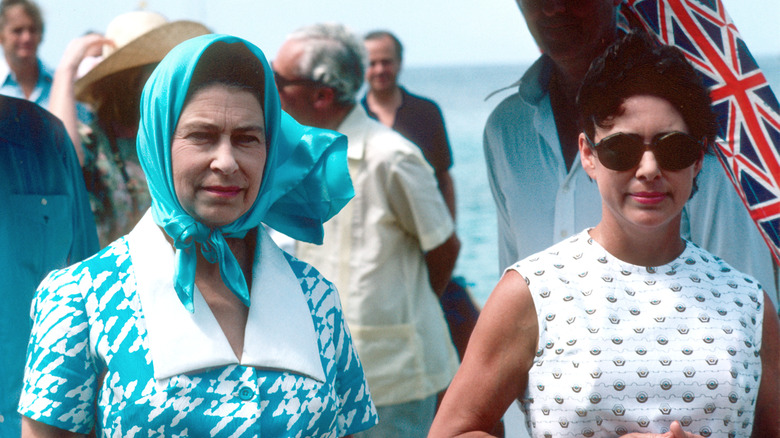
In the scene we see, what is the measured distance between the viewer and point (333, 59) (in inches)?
133

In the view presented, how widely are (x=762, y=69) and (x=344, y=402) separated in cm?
146

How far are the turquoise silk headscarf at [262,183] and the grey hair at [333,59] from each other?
4.43 ft

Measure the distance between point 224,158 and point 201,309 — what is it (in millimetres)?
307

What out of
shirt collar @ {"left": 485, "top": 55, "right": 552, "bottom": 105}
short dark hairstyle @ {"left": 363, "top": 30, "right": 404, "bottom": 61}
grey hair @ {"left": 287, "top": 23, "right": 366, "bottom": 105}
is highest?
short dark hairstyle @ {"left": 363, "top": 30, "right": 404, "bottom": 61}

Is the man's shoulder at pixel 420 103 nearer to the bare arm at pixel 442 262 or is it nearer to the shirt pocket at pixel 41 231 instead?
the bare arm at pixel 442 262

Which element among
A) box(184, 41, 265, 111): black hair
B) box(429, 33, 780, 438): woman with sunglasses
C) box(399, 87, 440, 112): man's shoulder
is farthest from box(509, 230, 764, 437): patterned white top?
box(399, 87, 440, 112): man's shoulder

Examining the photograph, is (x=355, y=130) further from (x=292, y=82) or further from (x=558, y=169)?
(x=558, y=169)

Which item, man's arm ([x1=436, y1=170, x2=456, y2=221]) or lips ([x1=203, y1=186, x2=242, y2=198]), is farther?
man's arm ([x1=436, y1=170, x2=456, y2=221])

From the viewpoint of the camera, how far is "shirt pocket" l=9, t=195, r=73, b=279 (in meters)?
2.57

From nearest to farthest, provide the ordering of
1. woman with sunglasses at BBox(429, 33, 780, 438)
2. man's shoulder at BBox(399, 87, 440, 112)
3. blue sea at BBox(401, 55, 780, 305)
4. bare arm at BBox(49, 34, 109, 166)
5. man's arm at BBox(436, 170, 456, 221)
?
woman with sunglasses at BBox(429, 33, 780, 438) < blue sea at BBox(401, 55, 780, 305) < bare arm at BBox(49, 34, 109, 166) < man's arm at BBox(436, 170, 456, 221) < man's shoulder at BBox(399, 87, 440, 112)

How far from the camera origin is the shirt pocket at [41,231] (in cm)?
257

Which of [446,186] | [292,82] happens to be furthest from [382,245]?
[446,186]

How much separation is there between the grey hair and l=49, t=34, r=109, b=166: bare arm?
74 cm

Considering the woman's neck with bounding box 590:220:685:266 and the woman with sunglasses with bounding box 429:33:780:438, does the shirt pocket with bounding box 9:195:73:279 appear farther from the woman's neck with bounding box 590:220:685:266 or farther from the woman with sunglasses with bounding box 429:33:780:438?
the woman's neck with bounding box 590:220:685:266
